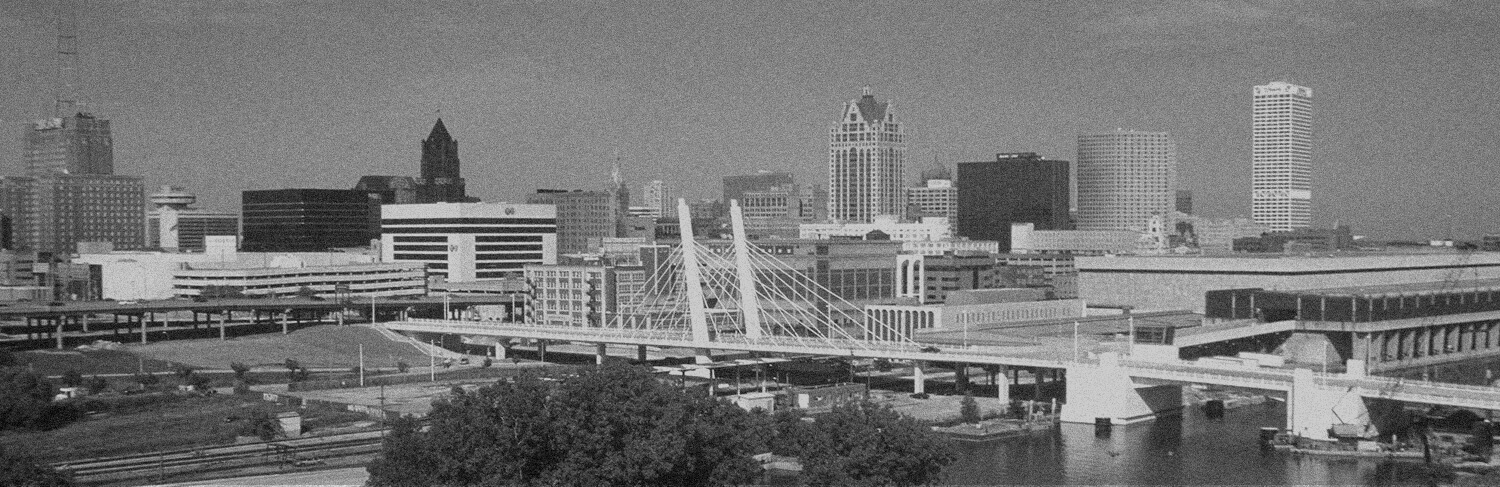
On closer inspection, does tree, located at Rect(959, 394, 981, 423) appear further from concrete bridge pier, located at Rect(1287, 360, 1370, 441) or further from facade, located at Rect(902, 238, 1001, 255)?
facade, located at Rect(902, 238, 1001, 255)

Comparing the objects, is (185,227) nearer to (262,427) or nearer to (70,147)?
(70,147)

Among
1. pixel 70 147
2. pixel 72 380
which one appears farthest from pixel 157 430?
pixel 70 147

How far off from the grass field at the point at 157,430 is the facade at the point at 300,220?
104 meters

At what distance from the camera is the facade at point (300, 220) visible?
158212 millimetres

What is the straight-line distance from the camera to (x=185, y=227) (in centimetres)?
Answer: 17162

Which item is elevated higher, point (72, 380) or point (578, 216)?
point (578, 216)

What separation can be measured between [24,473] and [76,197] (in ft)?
492

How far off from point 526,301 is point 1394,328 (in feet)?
154

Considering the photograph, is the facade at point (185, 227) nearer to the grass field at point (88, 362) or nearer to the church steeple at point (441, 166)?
the church steeple at point (441, 166)

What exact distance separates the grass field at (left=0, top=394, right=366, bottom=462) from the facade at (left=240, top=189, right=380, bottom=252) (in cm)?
10373

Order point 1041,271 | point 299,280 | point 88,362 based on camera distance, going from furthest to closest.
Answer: point 1041,271, point 299,280, point 88,362

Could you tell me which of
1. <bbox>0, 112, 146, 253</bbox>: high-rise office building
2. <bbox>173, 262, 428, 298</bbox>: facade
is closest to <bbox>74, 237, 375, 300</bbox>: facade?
<bbox>173, 262, 428, 298</bbox>: facade

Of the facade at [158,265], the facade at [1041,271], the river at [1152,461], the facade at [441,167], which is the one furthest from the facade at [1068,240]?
the river at [1152,461]

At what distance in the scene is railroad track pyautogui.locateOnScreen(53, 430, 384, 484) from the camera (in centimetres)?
4103
